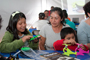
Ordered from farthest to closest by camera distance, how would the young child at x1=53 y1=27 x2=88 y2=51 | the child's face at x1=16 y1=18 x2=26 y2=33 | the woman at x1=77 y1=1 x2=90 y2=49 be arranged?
the woman at x1=77 y1=1 x2=90 y2=49 → the child's face at x1=16 y1=18 x2=26 y2=33 → the young child at x1=53 y1=27 x2=88 y2=51

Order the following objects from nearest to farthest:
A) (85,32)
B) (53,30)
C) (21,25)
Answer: (21,25) → (85,32) → (53,30)

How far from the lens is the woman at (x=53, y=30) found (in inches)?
65.6

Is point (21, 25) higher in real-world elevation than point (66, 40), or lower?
higher

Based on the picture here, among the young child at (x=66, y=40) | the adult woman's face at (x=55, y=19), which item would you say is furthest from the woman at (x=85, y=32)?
the adult woman's face at (x=55, y=19)

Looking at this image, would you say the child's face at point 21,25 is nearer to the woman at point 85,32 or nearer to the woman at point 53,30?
the woman at point 53,30

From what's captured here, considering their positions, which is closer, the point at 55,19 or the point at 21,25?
the point at 21,25

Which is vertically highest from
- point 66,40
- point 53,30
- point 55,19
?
point 55,19

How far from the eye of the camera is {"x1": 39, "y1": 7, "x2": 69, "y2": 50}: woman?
65.6 inches

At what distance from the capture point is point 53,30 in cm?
174

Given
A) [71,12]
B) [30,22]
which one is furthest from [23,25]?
[71,12]

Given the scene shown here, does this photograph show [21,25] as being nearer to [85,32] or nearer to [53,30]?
[53,30]

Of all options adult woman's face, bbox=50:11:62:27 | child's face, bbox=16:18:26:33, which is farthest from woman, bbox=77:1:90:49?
child's face, bbox=16:18:26:33

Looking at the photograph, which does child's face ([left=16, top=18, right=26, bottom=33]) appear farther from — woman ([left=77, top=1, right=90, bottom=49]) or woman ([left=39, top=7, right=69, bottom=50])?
woman ([left=77, top=1, right=90, bottom=49])

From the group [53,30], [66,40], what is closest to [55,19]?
[53,30]
